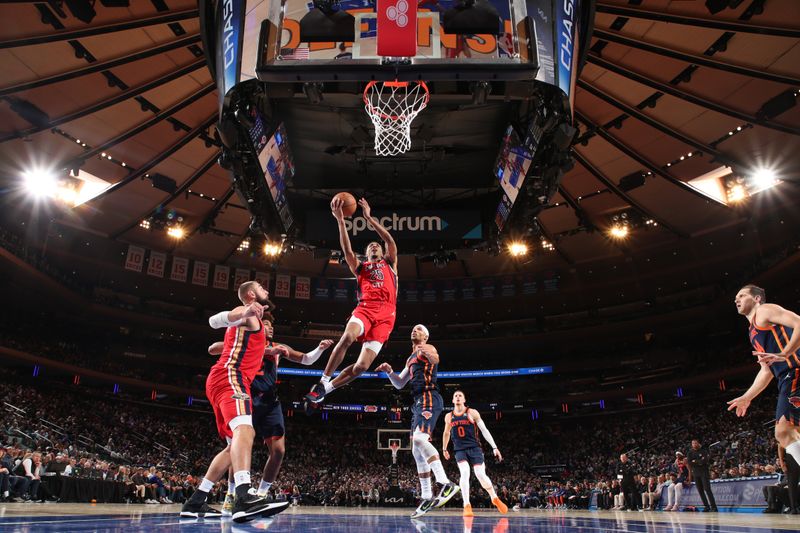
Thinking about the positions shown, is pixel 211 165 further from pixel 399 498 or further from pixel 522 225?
pixel 399 498

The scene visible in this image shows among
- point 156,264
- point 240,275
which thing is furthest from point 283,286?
point 156,264

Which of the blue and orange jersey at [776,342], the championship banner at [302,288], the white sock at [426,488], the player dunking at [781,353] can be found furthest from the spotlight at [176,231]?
the blue and orange jersey at [776,342]

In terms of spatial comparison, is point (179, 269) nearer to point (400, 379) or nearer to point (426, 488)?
point (400, 379)

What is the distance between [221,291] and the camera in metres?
34.8

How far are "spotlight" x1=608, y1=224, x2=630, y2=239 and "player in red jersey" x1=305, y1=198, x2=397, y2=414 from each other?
60.9 feet

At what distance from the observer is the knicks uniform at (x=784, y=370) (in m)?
5.78

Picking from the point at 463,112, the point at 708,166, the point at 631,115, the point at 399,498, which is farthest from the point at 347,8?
the point at 399,498

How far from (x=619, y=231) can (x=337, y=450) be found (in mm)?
23642

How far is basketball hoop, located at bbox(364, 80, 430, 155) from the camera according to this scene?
397 inches

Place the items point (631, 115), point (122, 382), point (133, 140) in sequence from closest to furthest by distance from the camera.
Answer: point (631, 115)
point (133, 140)
point (122, 382)

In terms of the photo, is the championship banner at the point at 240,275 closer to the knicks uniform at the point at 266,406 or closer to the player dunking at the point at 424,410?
the player dunking at the point at 424,410

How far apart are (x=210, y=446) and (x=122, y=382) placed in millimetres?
6505

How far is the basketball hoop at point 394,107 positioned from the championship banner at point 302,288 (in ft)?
83.5

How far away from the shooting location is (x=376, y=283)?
304 inches
